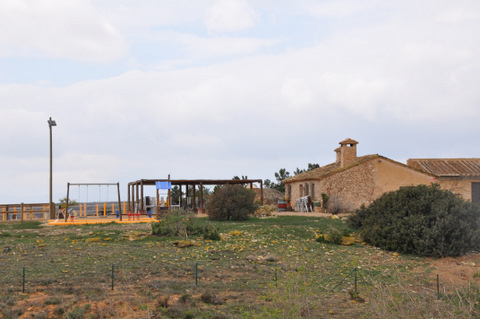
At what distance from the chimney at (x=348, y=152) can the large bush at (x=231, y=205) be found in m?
10.5

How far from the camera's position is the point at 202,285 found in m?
9.69

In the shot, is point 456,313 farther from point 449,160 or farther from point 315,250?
point 449,160

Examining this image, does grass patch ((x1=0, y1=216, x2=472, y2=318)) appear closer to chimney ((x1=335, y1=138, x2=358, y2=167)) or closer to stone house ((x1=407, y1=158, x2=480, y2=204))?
chimney ((x1=335, y1=138, x2=358, y2=167))

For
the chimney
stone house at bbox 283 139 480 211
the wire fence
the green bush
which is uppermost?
the chimney

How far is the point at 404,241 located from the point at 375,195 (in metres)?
17.9

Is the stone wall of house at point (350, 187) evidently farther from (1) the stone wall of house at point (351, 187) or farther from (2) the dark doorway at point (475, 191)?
(2) the dark doorway at point (475, 191)

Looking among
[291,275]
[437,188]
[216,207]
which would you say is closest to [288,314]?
[291,275]

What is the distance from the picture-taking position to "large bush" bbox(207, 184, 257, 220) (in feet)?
82.2

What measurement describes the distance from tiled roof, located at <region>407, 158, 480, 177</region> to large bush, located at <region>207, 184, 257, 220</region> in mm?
14646

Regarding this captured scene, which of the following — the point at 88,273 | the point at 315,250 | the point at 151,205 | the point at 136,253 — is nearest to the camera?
the point at 88,273

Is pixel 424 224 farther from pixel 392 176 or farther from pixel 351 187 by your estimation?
pixel 392 176

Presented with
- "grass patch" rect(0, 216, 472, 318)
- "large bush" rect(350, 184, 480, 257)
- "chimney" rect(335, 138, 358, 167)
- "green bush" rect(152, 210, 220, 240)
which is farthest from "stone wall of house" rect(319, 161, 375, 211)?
"green bush" rect(152, 210, 220, 240)

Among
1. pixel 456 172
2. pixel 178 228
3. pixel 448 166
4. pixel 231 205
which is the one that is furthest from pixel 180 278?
pixel 448 166

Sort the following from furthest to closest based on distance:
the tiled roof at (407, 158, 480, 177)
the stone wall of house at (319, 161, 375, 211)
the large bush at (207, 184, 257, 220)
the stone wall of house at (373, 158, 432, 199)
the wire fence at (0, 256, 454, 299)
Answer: the tiled roof at (407, 158, 480, 177), the stone wall of house at (373, 158, 432, 199), the stone wall of house at (319, 161, 375, 211), the large bush at (207, 184, 257, 220), the wire fence at (0, 256, 454, 299)
